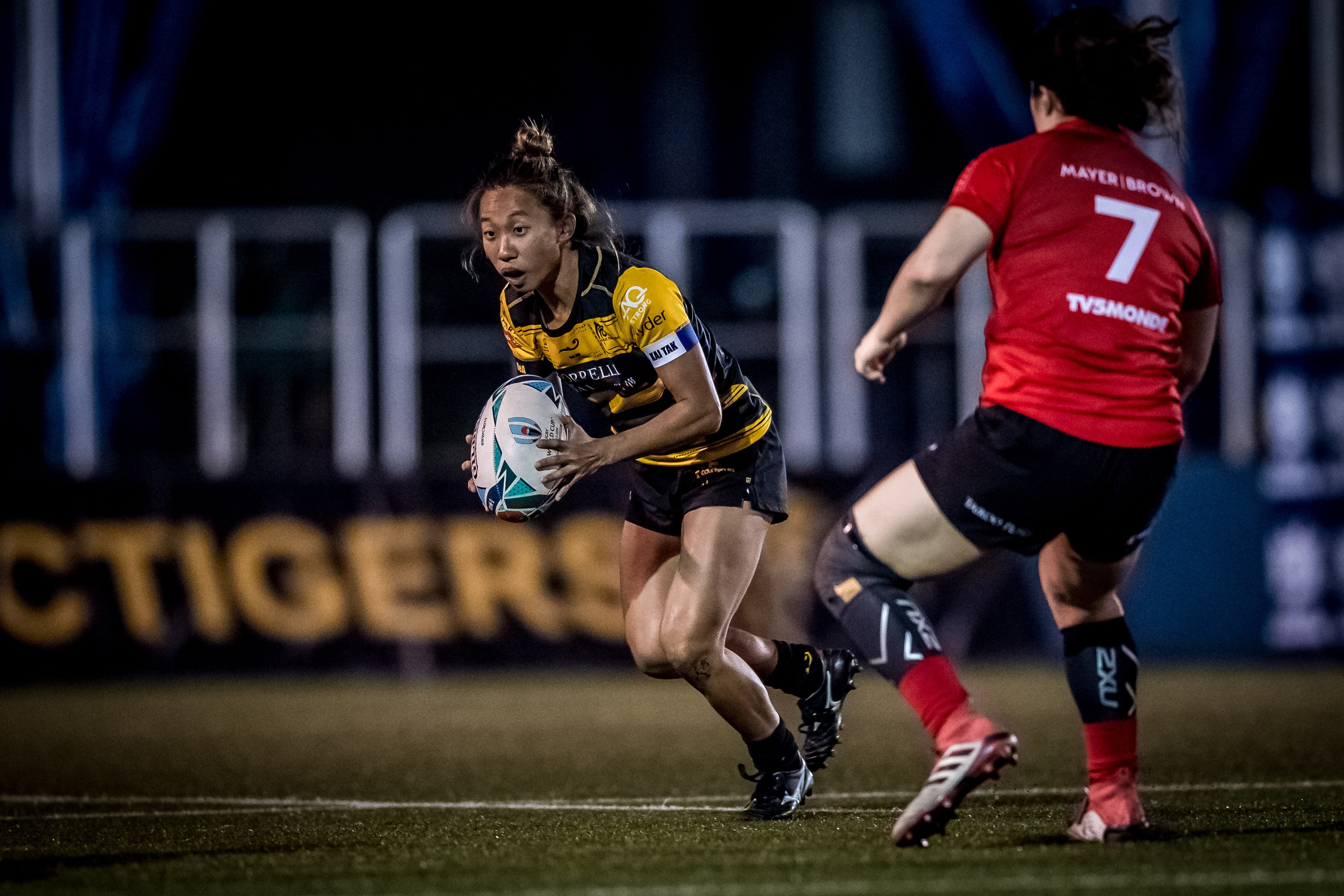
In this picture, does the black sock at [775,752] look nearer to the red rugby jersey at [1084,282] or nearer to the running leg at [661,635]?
the running leg at [661,635]

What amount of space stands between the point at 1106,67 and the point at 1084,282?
546 mm

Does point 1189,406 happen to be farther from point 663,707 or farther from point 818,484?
point 663,707

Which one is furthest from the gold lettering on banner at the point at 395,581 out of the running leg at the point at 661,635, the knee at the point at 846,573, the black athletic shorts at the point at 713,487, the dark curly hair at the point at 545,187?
the knee at the point at 846,573

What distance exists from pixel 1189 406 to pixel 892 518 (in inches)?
382

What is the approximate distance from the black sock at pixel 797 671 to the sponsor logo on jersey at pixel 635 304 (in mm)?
1253

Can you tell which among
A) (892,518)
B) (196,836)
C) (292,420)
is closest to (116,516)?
(292,420)

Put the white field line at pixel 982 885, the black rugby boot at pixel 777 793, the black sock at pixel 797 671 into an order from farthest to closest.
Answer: the black sock at pixel 797 671
the black rugby boot at pixel 777 793
the white field line at pixel 982 885

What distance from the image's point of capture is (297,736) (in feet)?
27.6

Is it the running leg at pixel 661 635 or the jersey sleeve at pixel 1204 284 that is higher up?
the jersey sleeve at pixel 1204 284

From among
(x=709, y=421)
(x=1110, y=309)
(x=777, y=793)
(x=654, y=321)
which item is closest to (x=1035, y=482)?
(x=1110, y=309)

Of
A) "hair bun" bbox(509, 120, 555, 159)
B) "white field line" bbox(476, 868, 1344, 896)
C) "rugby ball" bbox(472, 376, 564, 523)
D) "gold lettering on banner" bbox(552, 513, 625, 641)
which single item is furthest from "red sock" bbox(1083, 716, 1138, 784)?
"gold lettering on banner" bbox(552, 513, 625, 641)

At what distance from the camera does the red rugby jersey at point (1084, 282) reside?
4.25 metres

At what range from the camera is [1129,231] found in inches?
169

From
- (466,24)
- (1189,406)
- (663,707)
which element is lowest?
(663,707)
